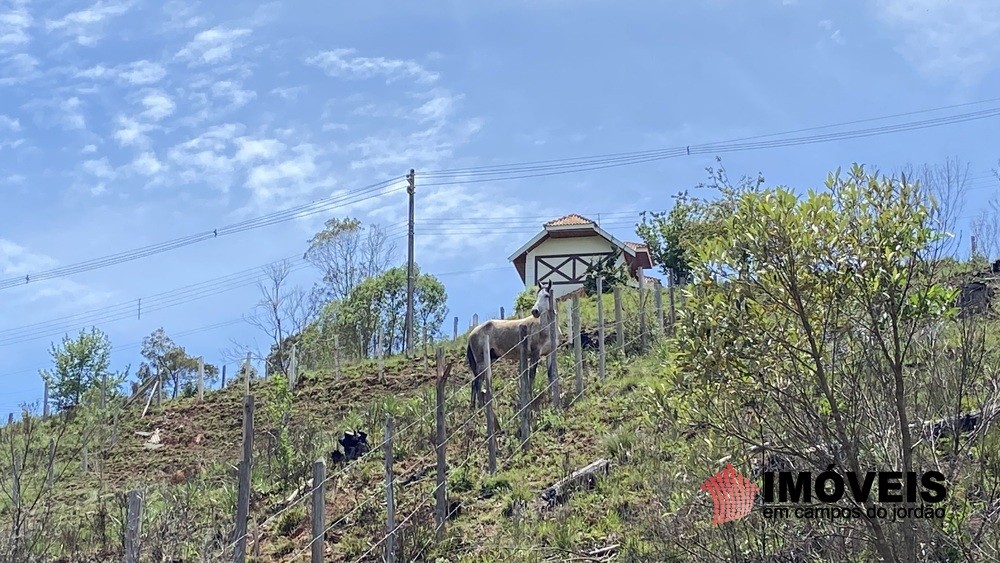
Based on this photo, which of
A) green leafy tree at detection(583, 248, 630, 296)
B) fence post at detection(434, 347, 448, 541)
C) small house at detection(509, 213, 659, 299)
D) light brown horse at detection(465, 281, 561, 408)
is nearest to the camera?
fence post at detection(434, 347, 448, 541)

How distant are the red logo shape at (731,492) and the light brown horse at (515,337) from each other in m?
8.76

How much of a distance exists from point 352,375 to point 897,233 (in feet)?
66.8

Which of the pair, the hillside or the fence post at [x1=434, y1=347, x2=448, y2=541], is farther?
the fence post at [x1=434, y1=347, x2=448, y2=541]

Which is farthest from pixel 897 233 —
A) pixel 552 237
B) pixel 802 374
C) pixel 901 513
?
pixel 552 237

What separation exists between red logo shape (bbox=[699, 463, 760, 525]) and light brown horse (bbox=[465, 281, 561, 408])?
28.7ft

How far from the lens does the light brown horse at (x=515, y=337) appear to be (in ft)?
57.5

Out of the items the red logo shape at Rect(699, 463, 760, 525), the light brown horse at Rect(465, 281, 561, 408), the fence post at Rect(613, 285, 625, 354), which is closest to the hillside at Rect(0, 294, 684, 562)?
the fence post at Rect(613, 285, 625, 354)

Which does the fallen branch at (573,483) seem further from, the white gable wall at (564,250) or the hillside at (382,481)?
the white gable wall at (564,250)

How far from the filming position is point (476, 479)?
14133 mm

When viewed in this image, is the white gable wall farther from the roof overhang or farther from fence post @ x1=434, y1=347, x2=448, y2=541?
fence post @ x1=434, y1=347, x2=448, y2=541

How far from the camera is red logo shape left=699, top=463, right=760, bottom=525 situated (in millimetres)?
8383

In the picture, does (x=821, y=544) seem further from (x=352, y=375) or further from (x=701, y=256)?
(x=352, y=375)

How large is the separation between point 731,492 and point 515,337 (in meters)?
9.91

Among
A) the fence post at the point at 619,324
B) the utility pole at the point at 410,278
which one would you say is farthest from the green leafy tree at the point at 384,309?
the fence post at the point at 619,324
